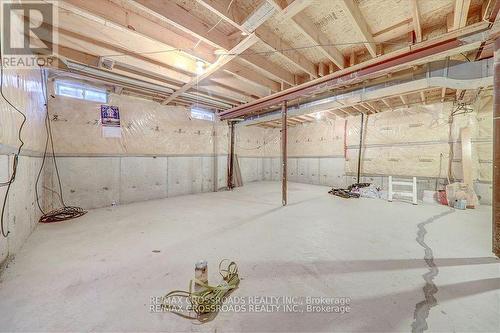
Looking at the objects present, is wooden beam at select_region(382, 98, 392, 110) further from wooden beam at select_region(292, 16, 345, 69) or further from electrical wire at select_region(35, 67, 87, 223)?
electrical wire at select_region(35, 67, 87, 223)

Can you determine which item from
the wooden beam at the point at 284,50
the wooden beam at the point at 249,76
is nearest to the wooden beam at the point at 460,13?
the wooden beam at the point at 284,50

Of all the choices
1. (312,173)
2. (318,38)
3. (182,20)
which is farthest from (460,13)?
(312,173)

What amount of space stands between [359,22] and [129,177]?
5243 mm

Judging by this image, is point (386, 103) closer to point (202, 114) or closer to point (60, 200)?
point (202, 114)

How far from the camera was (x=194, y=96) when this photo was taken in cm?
483

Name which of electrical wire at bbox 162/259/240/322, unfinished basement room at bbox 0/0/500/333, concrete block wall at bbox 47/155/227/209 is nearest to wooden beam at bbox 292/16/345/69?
unfinished basement room at bbox 0/0/500/333

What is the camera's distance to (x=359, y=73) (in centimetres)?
311

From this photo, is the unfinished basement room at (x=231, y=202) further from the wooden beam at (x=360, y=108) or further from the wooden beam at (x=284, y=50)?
the wooden beam at (x=360, y=108)

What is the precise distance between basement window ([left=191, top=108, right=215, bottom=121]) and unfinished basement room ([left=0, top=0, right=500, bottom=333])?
175mm

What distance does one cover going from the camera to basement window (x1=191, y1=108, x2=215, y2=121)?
593cm

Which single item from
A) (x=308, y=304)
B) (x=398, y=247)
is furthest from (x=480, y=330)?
(x=398, y=247)

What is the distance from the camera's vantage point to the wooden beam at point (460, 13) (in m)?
1.93

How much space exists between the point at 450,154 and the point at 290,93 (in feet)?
15.1

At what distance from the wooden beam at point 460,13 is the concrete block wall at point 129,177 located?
18.7 feet
